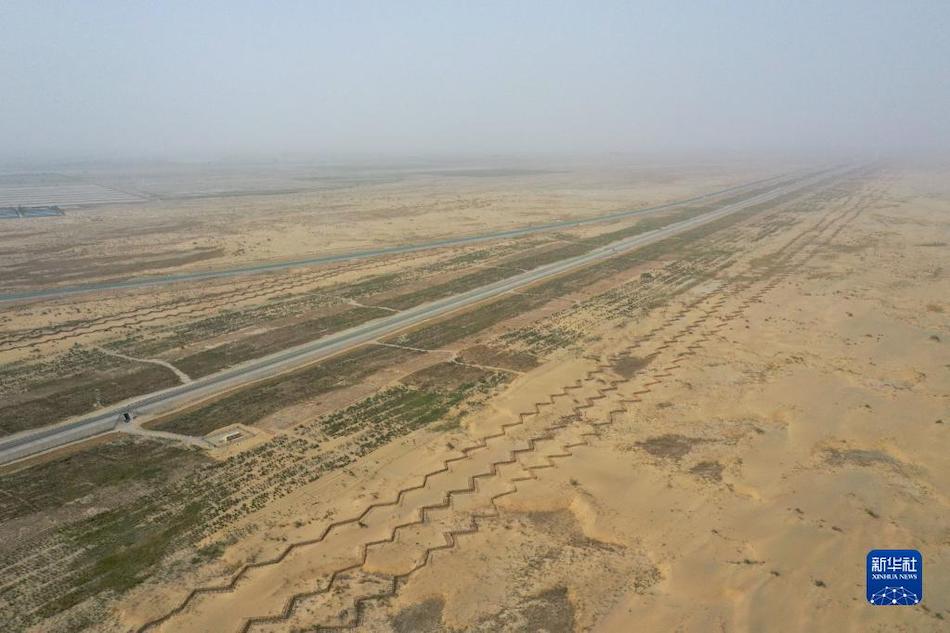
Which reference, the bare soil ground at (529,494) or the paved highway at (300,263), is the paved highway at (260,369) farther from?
the paved highway at (300,263)

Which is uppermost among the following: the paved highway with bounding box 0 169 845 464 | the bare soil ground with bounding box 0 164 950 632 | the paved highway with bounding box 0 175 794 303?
the paved highway with bounding box 0 175 794 303

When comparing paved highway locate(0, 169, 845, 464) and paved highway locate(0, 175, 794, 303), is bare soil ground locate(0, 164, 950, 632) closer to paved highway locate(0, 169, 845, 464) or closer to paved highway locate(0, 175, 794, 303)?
paved highway locate(0, 169, 845, 464)

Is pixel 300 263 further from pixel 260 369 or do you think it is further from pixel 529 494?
pixel 529 494

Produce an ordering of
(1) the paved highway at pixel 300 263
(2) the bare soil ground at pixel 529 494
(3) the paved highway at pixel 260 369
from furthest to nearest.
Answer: (1) the paved highway at pixel 300 263 → (3) the paved highway at pixel 260 369 → (2) the bare soil ground at pixel 529 494

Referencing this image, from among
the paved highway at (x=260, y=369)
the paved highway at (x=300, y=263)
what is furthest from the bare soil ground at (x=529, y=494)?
the paved highway at (x=300, y=263)


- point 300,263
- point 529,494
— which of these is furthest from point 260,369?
point 300,263

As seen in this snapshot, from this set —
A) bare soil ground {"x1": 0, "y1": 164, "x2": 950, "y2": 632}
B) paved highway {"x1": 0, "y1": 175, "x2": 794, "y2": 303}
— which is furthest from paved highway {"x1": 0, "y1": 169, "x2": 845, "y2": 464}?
paved highway {"x1": 0, "y1": 175, "x2": 794, "y2": 303}

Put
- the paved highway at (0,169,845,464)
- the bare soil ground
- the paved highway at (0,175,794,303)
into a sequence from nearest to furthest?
the bare soil ground, the paved highway at (0,169,845,464), the paved highway at (0,175,794,303)

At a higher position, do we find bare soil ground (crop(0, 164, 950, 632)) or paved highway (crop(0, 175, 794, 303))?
paved highway (crop(0, 175, 794, 303))

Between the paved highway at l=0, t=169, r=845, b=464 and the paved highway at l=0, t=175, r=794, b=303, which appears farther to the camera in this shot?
the paved highway at l=0, t=175, r=794, b=303


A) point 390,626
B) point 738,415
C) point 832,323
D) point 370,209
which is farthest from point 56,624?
point 370,209
